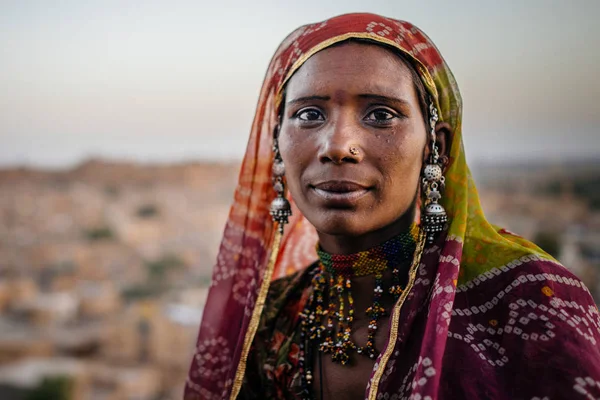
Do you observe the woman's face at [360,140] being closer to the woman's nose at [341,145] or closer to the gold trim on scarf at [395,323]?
the woman's nose at [341,145]

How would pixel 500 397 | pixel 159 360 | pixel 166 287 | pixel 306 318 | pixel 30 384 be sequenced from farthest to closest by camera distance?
1. pixel 166 287
2. pixel 159 360
3. pixel 30 384
4. pixel 306 318
5. pixel 500 397

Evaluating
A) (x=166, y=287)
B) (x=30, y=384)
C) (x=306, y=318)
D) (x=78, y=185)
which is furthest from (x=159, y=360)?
(x=78, y=185)

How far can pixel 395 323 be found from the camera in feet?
5.32

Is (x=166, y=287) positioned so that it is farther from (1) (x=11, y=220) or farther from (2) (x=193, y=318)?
(1) (x=11, y=220)

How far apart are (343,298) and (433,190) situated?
0.47m

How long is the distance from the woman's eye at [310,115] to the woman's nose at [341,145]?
0.09 metres

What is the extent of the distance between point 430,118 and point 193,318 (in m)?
9.70

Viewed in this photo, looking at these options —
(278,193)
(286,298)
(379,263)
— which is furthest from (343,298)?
(278,193)

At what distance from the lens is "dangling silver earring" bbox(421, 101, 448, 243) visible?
1723mm

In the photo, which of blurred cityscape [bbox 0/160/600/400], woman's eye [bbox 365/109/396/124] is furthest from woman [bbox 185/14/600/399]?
blurred cityscape [bbox 0/160/600/400]

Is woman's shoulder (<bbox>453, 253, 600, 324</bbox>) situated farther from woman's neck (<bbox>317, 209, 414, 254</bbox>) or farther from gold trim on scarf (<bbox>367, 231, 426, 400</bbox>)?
woman's neck (<bbox>317, 209, 414, 254</bbox>)

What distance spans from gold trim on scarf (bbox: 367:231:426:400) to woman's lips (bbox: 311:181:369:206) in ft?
0.83

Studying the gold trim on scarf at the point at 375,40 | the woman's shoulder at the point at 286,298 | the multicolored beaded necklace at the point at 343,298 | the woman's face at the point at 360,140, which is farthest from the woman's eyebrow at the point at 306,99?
the woman's shoulder at the point at 286,298

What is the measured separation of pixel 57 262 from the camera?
18141mm
